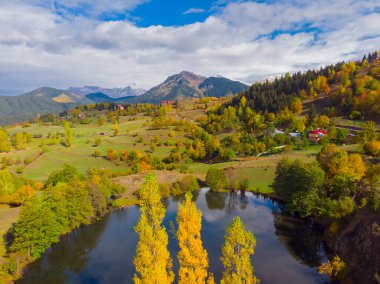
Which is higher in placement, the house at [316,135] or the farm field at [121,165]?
the house at [316,135]

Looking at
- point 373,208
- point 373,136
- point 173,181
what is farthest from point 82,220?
point 373,136

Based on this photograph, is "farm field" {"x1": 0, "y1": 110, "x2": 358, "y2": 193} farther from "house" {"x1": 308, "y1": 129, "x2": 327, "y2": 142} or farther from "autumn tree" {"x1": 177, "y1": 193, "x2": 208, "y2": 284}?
"autumn tree" {"x1": 177, "y1": 193, "x2": 208, "y2": 284}

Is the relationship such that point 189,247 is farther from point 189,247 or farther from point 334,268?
point 334,268

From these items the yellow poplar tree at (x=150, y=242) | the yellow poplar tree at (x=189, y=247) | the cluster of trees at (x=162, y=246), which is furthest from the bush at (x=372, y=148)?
the yellow poplar tree at (x=150, y=242)

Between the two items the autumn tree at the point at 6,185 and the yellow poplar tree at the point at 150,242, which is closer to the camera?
the yellow poplar tree at the point at 150,242

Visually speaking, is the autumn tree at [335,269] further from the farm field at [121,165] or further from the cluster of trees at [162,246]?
the farm field at [121,165]

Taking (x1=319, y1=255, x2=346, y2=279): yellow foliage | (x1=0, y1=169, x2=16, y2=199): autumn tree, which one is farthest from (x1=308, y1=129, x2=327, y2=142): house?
(x1=0, y1=169, x2=16, y2=199): autumn tree
